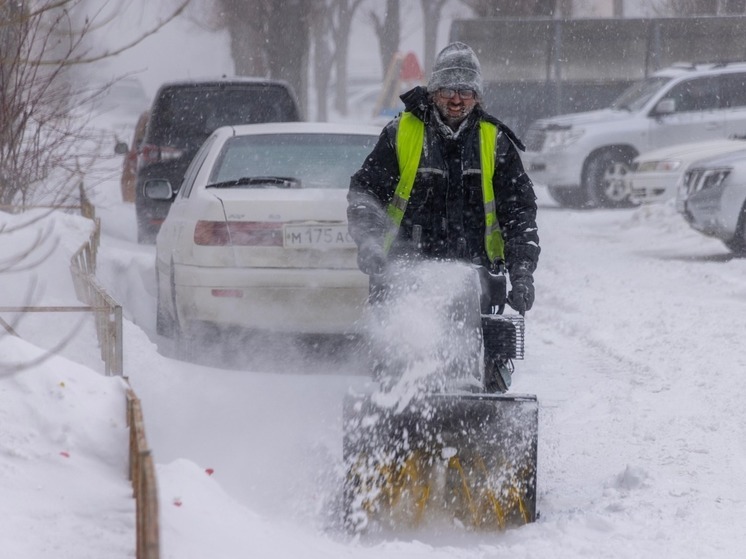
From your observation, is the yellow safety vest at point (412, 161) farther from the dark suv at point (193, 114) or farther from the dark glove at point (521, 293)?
the dark suv at point (193, 114)

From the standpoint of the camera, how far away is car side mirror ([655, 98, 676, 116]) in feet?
62.1

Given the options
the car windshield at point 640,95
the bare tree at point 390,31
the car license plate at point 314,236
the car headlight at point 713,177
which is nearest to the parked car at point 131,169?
the car headlight at point 713,177

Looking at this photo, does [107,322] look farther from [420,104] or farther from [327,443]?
[420,104]

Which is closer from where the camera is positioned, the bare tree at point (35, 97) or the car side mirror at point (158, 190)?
the bare tree at point (35, 97)

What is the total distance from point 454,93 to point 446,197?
0.41 meters

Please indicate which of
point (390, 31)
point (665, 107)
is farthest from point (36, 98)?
point (390, 31)

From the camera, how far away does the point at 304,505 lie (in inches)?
194

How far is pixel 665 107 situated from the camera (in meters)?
19.0

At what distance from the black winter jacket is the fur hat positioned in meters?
0.10

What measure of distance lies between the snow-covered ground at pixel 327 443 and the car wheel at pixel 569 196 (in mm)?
9042

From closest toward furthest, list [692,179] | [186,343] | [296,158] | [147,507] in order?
[147,507] < [186,343] < [296,158] < [692,179]

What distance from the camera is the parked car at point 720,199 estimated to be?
1259 cm

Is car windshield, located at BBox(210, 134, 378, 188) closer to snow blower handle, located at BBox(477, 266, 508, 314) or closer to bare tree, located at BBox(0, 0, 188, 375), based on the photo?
bare tree, located at BBox(0, 0, 188, 375)

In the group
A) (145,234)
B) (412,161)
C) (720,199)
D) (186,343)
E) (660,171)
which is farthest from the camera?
(660,171)
